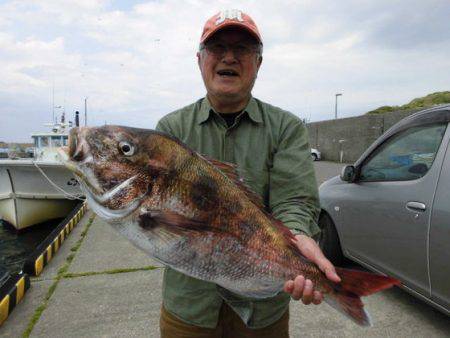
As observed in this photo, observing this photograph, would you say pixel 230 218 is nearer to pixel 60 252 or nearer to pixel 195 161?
pixel 195 161

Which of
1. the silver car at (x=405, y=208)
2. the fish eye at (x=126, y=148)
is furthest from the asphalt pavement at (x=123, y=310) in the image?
the fish eye at (x=126, y=148)

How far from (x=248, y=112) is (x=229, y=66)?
275 millimetres

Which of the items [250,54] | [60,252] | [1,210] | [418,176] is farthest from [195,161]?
[1,210]

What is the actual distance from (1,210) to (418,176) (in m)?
13.8

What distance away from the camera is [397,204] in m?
3.77

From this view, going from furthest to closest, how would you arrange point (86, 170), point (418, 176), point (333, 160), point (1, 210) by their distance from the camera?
point (333, 160) → point (1, 210) → point (418, 176) → point (86, 170)

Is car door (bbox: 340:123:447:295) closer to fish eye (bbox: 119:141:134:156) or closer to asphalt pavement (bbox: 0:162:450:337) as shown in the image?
asphalt pavement (bbox: 0:162:450:337)

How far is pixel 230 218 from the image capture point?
1.78 m

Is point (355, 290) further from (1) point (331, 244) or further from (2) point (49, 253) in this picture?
(2) point (49, 253)

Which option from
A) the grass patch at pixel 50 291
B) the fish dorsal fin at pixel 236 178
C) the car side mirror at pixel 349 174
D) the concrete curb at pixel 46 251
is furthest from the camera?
the concrete curb at pixel 46 251

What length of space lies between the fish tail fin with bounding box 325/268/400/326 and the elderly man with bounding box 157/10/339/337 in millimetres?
318

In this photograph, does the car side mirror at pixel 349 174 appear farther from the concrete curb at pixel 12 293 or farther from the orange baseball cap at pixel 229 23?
the concrete curb at pixel 12 293

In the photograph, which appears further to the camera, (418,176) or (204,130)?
(418,176)

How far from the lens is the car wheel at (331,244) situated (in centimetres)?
509
